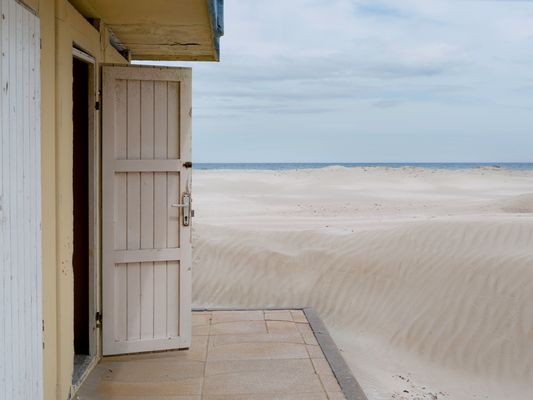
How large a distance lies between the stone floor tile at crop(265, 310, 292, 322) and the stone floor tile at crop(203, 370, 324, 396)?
1804mm

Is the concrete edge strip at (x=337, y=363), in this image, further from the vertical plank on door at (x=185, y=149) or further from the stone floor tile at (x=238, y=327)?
the vertical plank on door at (x=185, y=149)

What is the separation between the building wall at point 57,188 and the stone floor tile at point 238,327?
2.45 meters

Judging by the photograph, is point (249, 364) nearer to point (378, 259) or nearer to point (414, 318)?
point (414, 318)

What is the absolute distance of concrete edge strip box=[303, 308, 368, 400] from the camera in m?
4.86

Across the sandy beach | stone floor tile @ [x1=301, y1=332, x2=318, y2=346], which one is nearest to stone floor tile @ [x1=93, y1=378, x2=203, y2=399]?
stone floor tile @ [x1=301, y1=332, x2=318, y2=346]

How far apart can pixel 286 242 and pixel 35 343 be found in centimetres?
805

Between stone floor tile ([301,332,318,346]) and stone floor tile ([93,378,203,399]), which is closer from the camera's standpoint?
stone floor tile ([93,378,203,399])

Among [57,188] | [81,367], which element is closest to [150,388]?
[81,367]

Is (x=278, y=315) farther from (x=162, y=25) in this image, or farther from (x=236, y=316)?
(x=162, y=25)

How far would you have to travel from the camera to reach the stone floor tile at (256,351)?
584cm

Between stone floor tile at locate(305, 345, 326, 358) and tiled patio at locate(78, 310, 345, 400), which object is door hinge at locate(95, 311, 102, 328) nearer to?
tiled patio at locate(78, 310, 345, 400)

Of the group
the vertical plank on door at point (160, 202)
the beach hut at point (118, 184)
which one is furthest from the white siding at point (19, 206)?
the vertical plank on door at point (160, 202)

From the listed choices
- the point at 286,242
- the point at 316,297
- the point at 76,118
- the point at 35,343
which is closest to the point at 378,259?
the point at 316,297

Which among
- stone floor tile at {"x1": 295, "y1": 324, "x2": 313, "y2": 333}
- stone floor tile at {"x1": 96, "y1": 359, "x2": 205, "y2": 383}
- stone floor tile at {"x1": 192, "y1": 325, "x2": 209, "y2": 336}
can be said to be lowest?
stone floor tile at {"x1": 192, "y1": 325, "x2": 209, "y2": 336}
